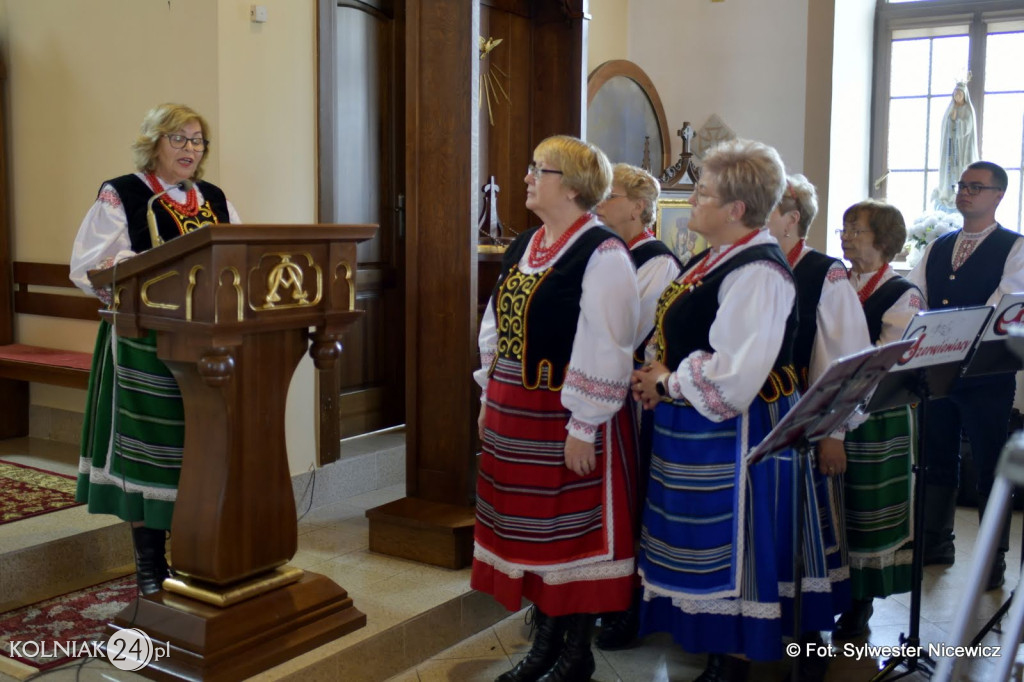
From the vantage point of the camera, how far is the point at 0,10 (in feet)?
16.4

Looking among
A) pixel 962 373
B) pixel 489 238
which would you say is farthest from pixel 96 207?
pixel 962 373

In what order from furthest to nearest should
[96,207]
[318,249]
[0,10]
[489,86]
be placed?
[489,86]
[0,10]
[96,207]
[318,249]

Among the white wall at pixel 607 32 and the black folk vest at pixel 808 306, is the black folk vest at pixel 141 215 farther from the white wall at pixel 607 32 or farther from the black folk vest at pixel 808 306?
the white wall at pixel 607 32

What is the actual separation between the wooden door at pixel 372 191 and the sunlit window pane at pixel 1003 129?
4269 mm

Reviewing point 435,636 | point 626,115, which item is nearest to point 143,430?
point 435,636

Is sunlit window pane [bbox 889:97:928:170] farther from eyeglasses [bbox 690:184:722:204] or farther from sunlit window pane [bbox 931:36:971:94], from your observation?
eyeglasses [bbox 690:184:722:204]

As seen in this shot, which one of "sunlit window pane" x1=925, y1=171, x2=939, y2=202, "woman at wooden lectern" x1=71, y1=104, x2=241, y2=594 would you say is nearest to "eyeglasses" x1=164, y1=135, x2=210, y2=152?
"woman at wooden lectern" x1=71, y1=104, x2=241, y2=594

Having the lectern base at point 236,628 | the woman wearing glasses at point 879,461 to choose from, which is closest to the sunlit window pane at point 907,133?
the woman wearing glasses at point 879,461

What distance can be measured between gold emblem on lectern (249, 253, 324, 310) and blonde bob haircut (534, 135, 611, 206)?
2.30 feet

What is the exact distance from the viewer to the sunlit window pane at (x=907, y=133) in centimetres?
734

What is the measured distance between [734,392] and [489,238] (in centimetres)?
267

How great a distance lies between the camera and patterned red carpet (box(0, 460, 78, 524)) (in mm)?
3799

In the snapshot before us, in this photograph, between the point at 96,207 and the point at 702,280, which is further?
the point at 96,207

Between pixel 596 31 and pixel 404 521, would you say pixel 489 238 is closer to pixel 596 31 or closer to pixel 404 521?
pixel 404 521
